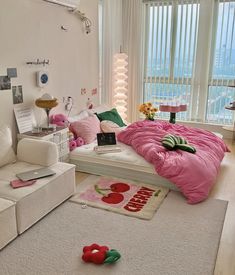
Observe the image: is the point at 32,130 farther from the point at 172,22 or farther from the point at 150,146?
the point at 172,22

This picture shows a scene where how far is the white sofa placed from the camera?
220 cm

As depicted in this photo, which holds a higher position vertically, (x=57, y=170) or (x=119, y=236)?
(x=57, y=170)

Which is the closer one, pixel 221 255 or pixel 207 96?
pixel 221 255

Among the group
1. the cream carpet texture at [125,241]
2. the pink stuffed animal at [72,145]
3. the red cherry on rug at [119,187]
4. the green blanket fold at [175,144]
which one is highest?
the green blanket fold at [175,144]

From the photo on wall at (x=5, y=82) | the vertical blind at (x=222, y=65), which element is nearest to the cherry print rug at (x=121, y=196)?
the photo on wall at (x=5, y=82)

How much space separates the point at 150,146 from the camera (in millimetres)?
3303

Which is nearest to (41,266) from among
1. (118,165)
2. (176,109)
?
(118,165)

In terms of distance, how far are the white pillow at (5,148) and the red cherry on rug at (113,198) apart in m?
0.98

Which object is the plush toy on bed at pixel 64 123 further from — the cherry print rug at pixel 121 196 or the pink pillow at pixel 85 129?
the cherry print rug at pixel 121 196

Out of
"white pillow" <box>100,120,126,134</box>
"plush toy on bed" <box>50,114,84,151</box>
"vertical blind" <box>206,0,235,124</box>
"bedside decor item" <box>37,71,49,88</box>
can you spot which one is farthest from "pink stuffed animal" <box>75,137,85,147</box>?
"vertical blind" <box>206,0,235,124</box>

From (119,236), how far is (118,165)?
112 centimetres

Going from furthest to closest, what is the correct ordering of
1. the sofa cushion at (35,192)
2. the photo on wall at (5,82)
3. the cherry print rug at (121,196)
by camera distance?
the photo on wall at (5,82)
the cherry print rug at (121,196)
the sofa cushion at (35,192)

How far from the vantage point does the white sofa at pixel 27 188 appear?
2.20 meters

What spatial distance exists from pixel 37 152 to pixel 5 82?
0.85m
